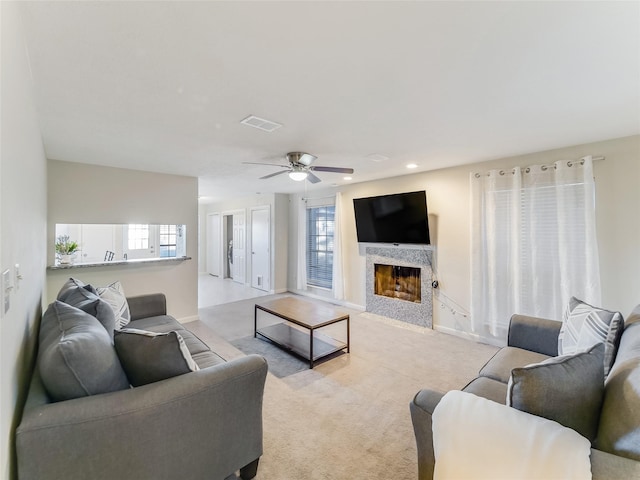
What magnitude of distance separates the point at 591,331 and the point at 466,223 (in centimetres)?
231

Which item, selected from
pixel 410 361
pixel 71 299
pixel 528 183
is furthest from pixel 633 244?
pixel 71 299

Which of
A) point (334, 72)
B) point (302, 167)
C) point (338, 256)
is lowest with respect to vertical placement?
point (338, 256)

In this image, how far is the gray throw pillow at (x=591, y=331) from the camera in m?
1.62

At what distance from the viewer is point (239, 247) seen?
7805mm

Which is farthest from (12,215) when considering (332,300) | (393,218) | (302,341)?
(332,300)

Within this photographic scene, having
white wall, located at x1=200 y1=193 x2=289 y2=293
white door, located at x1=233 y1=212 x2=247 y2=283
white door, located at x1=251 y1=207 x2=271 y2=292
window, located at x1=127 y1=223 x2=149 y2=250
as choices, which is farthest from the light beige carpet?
white door, located at x1=233 y1=212 x2=247 y2=283

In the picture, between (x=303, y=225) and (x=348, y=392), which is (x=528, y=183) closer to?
(x=348, y=392)

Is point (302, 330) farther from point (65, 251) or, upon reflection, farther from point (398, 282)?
point (65, 251)

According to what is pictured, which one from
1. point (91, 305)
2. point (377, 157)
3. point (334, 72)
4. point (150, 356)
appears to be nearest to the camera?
point (150, 356)

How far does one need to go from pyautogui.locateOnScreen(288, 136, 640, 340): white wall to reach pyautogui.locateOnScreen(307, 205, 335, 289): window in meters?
0.51

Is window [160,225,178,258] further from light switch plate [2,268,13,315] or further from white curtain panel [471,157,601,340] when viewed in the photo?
white curtain panel [471,157,601,340]

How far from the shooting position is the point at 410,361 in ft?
10.4

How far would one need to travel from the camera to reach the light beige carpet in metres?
1.76

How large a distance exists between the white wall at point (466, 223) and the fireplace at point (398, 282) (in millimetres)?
329
